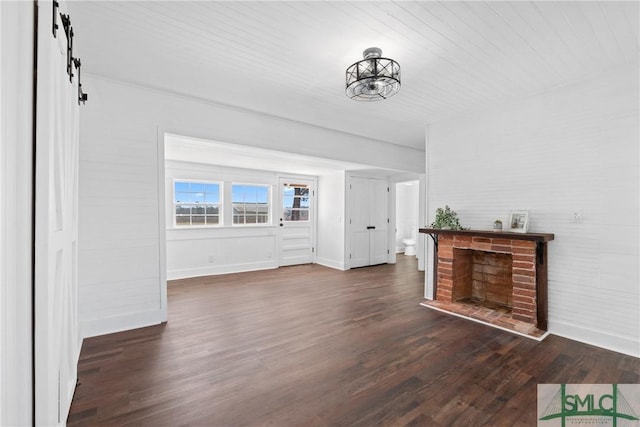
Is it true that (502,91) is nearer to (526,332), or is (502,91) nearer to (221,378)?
(526,332)

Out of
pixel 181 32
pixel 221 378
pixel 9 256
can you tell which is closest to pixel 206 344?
pixel 221 378

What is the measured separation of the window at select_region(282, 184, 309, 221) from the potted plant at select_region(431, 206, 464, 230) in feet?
12.4

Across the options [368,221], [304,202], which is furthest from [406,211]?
[304,202]

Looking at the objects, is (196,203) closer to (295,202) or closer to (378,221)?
(295,202)

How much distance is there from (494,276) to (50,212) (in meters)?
→ 4.49

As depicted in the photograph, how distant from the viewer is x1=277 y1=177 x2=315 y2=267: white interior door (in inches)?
272

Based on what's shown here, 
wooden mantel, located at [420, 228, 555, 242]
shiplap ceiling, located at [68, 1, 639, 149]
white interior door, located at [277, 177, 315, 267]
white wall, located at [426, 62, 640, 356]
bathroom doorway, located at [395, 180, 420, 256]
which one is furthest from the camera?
bathroom doorway, located at [395, 180, 420, 256]

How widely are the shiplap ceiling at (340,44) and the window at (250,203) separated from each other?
306cm

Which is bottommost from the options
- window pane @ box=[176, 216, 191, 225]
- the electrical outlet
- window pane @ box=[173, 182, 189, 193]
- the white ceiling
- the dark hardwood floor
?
the dark hardwood floor

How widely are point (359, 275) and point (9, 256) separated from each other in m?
5.30

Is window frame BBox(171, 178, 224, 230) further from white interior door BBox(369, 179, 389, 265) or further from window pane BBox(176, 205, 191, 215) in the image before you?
white interior door BBox(369, 179, 389, 265)

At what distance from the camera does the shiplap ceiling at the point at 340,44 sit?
2010 millimetres

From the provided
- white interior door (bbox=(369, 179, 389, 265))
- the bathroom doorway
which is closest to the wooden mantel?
white interior door (bbox=(369, 179, 389, 265))

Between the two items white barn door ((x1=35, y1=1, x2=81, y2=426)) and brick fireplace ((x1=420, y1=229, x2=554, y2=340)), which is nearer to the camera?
white barn door ((x1=35, y1=1, x2=81, y2=426))
